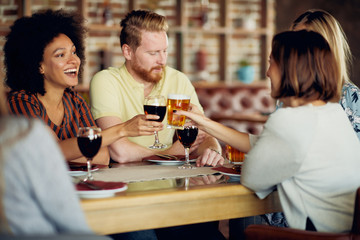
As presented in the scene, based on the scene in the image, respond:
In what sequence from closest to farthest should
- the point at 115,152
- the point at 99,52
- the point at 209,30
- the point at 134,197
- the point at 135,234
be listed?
the point at 134,197 < the point at 135,234 < the point at 115,152 < the point at 99,52 < the point at 209,30

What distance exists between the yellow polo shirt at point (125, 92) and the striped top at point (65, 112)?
12 centimetres

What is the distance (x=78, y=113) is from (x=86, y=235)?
1.42 meters

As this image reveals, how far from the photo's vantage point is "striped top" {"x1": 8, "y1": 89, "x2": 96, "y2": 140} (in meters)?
2.29

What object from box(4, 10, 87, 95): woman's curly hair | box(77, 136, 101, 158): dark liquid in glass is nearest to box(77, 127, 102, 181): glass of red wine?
box(77, 136, 101, 158): dark liquid in glass

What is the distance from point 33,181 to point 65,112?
4.59 ft

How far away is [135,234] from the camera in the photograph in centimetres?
203

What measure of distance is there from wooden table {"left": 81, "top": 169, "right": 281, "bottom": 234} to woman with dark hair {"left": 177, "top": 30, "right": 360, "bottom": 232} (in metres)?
0.06

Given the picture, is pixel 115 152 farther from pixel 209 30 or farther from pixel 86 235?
pixel 209 30

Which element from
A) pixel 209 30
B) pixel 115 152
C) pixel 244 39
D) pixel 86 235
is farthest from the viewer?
pixel 244 39

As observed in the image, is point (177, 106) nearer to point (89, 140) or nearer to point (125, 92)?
point (89, 140)

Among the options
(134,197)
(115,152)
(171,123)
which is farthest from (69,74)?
(134,197)

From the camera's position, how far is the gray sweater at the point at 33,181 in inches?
42.8

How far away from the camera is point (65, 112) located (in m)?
2.46

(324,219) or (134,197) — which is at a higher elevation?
(134,197)
